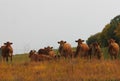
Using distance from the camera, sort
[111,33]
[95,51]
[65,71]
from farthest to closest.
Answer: [111,33] → [95,51] → [65,71]

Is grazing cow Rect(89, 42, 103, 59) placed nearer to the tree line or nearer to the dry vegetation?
the dry vegetation

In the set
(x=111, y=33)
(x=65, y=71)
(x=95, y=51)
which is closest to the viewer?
(x=65, y=71)

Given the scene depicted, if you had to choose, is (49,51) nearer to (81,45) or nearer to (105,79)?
(81,45)

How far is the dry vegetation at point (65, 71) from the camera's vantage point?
18.2 m

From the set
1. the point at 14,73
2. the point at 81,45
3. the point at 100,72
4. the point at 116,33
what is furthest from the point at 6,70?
the point at 116,33

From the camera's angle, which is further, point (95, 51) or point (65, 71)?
point (95, 51)

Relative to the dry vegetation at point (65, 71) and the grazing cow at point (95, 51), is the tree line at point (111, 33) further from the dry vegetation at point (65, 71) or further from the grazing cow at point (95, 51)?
the dry vegetation at point (65, 71)

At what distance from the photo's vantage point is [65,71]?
823 inches

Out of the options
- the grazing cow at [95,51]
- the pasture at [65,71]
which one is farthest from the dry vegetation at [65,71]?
the grazing cow at [95,51]

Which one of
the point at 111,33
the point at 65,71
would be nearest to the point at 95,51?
the point at 65,71

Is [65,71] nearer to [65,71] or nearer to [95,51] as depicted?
[65,71]

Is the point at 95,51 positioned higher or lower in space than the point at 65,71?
higher

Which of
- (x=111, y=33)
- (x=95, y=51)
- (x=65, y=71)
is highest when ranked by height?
(x=111, y=33)

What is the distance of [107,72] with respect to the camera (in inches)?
794
